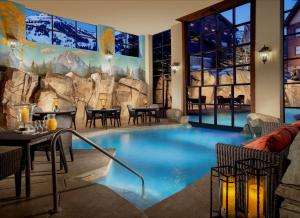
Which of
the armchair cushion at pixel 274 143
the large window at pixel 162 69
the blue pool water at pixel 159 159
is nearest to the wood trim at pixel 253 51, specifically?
the blue pool water at pixel 159 159

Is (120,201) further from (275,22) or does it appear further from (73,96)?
(73,96)

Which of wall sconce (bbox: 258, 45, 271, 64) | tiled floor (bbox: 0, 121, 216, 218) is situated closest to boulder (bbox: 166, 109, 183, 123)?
wall sconce (bbox: 258, 45, 271, 64)

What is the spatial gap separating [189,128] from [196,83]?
1.99 m

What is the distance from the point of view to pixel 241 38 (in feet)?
28.1

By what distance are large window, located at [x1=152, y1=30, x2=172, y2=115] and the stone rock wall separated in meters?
0.75

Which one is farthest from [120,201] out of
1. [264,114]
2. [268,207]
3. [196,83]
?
[196,83]

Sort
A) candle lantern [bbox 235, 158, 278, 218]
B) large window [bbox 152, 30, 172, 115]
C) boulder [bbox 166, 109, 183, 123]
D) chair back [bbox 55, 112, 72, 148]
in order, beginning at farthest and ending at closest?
large window [bbox 152, 30, 172, 115] < boulder [bbox 166, 109, 183, 123] < chair back [bbox 55, 112, 72, 148] < candle lantern [bbox 235, 158, 278, 218]

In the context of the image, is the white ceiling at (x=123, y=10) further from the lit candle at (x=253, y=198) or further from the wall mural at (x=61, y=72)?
the lit candle at (x=253, y=198)

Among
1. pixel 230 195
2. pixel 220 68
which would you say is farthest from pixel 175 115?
pixel 230 195

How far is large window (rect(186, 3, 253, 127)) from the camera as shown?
8547mm

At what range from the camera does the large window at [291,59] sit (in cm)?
711

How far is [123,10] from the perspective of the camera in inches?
363

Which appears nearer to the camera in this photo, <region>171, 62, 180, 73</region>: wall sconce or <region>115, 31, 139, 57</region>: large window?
<region>171, 62, 180, 73</region>: wall sconce

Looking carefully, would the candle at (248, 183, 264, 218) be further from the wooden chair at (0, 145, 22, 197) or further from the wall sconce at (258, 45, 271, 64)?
the wall sconce at (258, 45, 271, 64)
